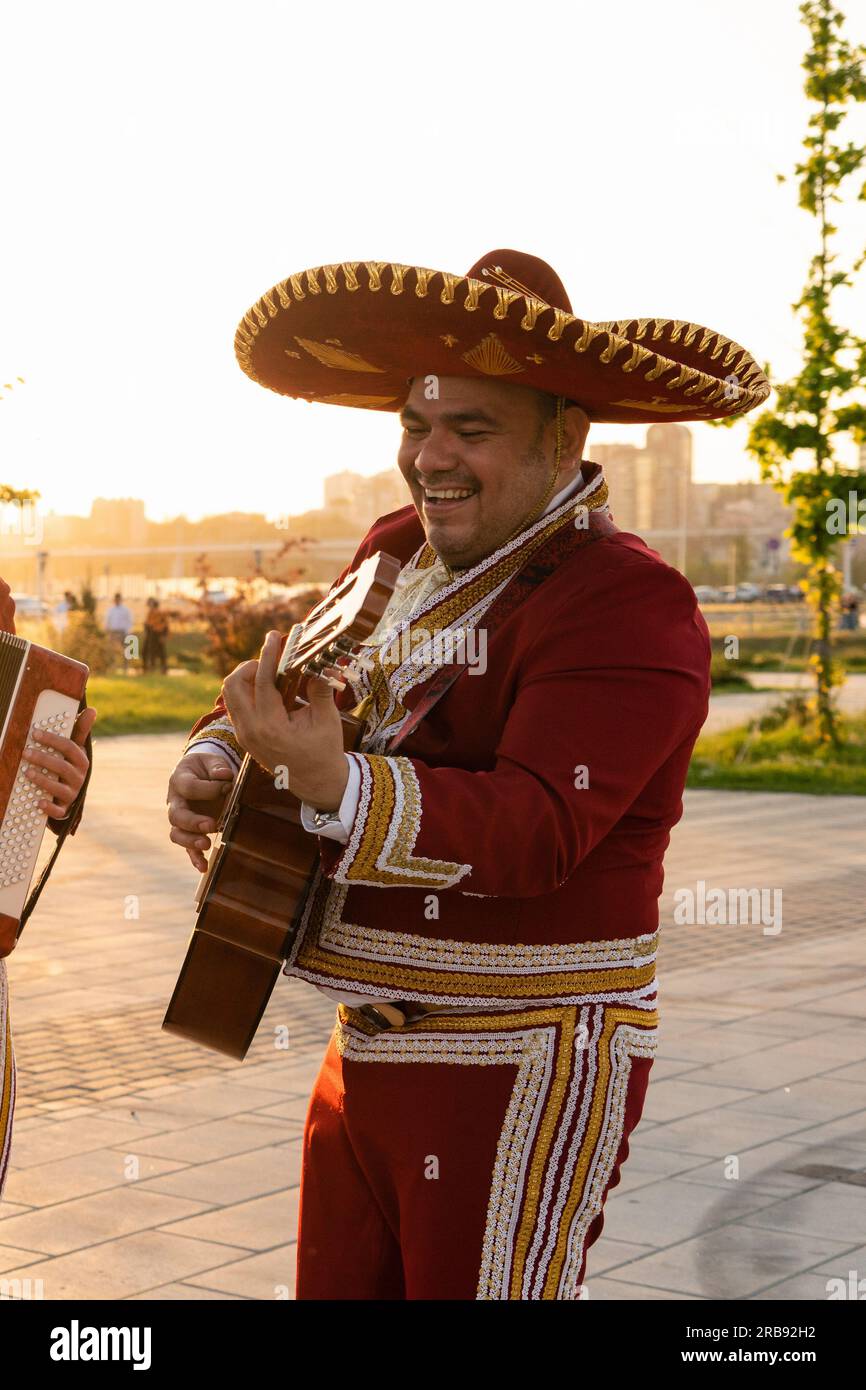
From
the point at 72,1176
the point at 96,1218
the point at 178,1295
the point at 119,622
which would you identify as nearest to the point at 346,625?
the point at 178,1295

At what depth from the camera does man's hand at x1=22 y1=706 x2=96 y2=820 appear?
2932mm

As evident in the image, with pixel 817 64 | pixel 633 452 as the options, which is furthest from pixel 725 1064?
pixel 817 64

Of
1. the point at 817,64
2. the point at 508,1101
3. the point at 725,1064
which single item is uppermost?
the point at 817,64

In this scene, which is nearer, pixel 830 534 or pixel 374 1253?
pixel 374 1253

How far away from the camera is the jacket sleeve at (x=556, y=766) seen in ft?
7.92

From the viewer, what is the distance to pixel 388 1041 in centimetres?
281

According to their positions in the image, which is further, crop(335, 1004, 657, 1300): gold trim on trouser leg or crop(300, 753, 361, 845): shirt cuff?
crop(335, 1004, 657, 1300): gold trim on trouser leg

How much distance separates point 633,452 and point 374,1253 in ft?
41.2

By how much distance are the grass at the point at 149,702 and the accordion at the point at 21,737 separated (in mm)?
19464

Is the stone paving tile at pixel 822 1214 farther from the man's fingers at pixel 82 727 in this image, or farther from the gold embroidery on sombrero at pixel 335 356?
the gold embroidery on sombrero at pixel 335 356

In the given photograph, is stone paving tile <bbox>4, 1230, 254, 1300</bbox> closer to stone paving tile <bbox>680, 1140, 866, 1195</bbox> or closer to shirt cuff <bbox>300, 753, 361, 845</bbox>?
stone paving tile <bbox>680, 1140, 866, 1195</bbox>

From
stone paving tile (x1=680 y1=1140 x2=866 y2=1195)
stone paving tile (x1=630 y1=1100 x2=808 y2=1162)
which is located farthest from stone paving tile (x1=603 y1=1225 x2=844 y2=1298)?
stone paving tile (x1=630 y1=1100 x2=808 y2=1162)

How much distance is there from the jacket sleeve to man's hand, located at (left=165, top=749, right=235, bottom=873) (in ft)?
1.47
